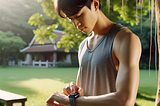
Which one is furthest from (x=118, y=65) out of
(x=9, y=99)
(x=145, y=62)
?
(x=145, y=62)

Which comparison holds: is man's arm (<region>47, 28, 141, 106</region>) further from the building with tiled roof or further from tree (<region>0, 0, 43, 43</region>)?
tree (<region>0, 0, 43, 43</region>)

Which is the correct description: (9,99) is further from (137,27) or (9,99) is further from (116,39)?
(137,27)

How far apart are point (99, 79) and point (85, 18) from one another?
12.8 inches

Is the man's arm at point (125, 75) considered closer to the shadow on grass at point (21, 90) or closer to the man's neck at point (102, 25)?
the man's neck at point (102, 25)

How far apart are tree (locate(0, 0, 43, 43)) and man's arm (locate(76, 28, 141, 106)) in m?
25.5

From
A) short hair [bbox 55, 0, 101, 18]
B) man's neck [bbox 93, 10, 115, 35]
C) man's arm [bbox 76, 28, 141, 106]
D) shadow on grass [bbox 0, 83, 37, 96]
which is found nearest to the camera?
man's arm [bbox 76, 28, 141, 106]

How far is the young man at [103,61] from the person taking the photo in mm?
792

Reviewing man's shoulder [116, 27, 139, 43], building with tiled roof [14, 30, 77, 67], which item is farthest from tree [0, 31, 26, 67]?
man's shoulder [116, 27, 139, 43]

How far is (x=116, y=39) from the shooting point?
87 centimetres

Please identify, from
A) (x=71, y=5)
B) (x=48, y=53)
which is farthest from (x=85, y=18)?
(x=48, y=53)

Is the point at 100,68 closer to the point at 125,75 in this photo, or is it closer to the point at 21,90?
the point at 125,75

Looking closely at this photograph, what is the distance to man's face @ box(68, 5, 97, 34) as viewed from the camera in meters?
0.92

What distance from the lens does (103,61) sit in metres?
0.90

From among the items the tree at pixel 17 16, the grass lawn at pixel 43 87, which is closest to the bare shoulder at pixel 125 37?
the grass lawn at pixel 43 87
